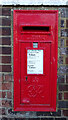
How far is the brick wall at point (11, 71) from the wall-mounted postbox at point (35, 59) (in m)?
0.10

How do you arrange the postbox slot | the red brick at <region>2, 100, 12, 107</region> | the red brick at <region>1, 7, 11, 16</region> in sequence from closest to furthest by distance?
the postbox slot < the red brick at <region>1, 7, 11, 16</region> < the red brick at <region>2, 100, 12, 107</region>

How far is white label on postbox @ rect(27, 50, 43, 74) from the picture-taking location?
5.92ft

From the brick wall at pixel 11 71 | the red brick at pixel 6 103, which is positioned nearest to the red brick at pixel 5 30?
the brick wall at pixel 11 71

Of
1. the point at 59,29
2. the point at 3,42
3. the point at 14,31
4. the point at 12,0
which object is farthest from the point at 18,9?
the point at 59,29

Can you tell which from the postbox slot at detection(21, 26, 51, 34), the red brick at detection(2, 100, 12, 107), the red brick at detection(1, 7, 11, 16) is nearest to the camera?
the postbox slot at detection(21, 26, 51, 34)

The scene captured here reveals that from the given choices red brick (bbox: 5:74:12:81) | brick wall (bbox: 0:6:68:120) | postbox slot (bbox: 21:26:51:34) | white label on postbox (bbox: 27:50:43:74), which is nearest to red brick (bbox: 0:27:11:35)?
brick wall (bbox: 0:6:68:120)

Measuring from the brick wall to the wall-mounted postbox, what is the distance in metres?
0.10

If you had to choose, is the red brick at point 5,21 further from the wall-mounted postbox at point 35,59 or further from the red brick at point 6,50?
the red brick at point 6,50

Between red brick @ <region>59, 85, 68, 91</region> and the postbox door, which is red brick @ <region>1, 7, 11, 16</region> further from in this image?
red brick @ <region>59, 85, 68, 91</region>

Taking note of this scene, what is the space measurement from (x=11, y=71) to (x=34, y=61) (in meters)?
0.37

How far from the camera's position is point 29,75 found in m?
1.84

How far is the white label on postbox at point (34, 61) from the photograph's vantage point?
71.1 inches

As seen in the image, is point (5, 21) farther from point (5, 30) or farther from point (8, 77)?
point (8, 77)

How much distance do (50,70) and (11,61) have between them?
541 mm
